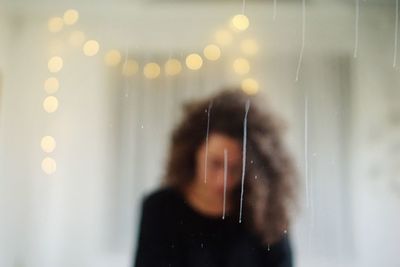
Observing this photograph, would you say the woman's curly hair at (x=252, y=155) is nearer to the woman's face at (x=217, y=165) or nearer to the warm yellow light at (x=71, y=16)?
the woman's face at (x=217, y=165)

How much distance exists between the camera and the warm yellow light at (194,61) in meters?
0.90

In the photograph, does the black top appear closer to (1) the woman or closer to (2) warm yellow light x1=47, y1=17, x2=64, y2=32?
(1) the woman

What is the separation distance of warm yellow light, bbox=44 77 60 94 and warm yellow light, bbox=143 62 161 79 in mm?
173

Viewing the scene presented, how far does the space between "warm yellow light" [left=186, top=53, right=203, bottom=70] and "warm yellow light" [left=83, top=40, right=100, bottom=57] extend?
0.18 metres

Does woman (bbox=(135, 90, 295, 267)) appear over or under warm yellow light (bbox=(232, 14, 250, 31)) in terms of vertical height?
under

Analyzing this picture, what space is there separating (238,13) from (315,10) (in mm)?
150

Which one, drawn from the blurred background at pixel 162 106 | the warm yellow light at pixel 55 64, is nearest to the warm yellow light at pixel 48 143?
the blurred background at pixel 162 106

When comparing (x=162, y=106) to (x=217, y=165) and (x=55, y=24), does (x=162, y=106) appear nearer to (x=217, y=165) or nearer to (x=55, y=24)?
(x=217, y=165)

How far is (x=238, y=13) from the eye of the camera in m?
0.91

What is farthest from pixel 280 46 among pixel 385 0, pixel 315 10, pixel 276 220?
pixel 276 220

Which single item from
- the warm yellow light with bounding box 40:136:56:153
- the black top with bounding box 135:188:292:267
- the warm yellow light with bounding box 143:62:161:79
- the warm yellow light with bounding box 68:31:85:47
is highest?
the warm yellow light with bounding box 68:31:85:47

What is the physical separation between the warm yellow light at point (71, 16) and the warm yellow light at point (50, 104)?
0.15 metres

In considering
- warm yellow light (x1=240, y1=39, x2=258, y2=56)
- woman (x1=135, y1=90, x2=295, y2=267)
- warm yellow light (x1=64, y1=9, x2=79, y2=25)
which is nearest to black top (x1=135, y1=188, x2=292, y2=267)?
woman (x1=135, y1=90, x2=295, y2=267)

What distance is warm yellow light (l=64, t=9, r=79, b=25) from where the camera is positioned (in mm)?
919
